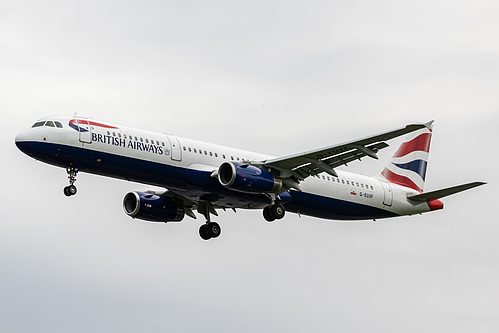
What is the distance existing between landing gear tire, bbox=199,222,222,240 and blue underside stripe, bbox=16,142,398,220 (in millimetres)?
3395

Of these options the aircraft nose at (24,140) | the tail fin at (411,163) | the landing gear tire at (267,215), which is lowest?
the landing gear tire at (267,215)

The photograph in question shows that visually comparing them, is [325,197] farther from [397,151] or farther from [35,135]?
[35,135]

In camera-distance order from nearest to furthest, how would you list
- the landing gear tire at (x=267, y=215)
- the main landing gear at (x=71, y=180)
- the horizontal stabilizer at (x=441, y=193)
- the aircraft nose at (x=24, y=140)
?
1. the aircraft nose at (x=24, y=140)
2. the main landing gear at (x=71, y=180)
3. the horizontal stabilizer at (x=441, y=193)
4. the landing gear tire at (x=267, y=215)

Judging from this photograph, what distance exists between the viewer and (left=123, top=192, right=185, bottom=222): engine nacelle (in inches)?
2125

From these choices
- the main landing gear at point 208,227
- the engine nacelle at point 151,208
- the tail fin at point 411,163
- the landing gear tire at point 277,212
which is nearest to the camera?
the landing gear tire at point 277,212

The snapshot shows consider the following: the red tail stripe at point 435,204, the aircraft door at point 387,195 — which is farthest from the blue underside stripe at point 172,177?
the red tail stripe at point 435,204

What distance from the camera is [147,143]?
46688 mm

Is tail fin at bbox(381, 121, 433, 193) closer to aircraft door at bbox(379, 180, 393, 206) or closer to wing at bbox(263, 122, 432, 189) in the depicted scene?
aircraft door at bbox(379, 180, 393, 206)

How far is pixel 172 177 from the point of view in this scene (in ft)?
155

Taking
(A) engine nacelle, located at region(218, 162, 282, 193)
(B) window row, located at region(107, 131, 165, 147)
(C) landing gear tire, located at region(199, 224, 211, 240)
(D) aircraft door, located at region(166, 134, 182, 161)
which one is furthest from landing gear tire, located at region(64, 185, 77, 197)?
(C) landing gear tire, located at region(199, 224, 211, 240)

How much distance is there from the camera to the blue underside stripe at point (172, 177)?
148 ft

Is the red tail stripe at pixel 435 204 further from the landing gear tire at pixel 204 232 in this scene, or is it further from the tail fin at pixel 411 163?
the landing gear tire at pixel 204 232

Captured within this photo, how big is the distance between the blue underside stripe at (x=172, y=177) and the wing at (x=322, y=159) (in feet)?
6.11

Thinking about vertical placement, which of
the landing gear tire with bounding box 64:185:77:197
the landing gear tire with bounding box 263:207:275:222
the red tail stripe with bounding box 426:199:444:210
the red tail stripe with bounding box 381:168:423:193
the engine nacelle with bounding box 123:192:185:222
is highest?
the red tail stripe with bounding box 381:168:423:193
